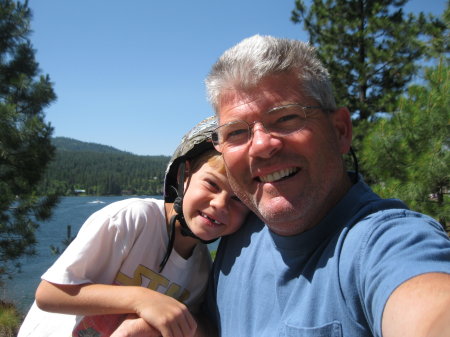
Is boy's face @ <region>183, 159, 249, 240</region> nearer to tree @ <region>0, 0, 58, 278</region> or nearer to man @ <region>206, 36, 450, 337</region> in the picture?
man @ <region>206, 36, 450, 337</region>

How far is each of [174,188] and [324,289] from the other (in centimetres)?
103

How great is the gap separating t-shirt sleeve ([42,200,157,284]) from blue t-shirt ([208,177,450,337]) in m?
0.49

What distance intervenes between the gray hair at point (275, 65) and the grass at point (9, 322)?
619 cm

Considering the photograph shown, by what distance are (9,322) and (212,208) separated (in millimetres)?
6014

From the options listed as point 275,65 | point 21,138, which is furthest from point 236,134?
point 21,138

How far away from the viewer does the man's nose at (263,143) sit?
44.3 inches

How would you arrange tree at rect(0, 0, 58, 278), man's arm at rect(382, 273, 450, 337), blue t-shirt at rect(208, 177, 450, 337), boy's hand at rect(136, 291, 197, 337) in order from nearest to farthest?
man's arm at rect(382, 273, 450, 337)
blue t-shirt at rect(208, 177, 450, 337)
boy's hand at rect(136, 291, 197, 337)
tree at rect(0, 0, 58, 278)

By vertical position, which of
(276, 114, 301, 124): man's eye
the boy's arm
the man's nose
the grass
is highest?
(276, 114, 301, 124): man's eye

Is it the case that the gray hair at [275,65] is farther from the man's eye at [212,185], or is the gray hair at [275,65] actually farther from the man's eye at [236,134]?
the man's eye at [212,185]

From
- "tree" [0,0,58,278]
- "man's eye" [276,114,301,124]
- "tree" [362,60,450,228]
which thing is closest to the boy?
"man's eye" [276,114,301,124]

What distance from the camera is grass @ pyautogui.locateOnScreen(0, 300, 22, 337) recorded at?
18.9ft

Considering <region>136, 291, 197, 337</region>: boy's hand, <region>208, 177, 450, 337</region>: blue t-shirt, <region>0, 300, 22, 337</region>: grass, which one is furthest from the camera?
<region>0, 300, 22, 337</region>: grass

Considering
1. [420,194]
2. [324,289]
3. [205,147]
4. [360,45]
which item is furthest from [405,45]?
[324,289]

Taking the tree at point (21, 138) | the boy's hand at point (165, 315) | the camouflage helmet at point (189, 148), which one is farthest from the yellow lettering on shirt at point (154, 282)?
the tree at point (21, 138)
